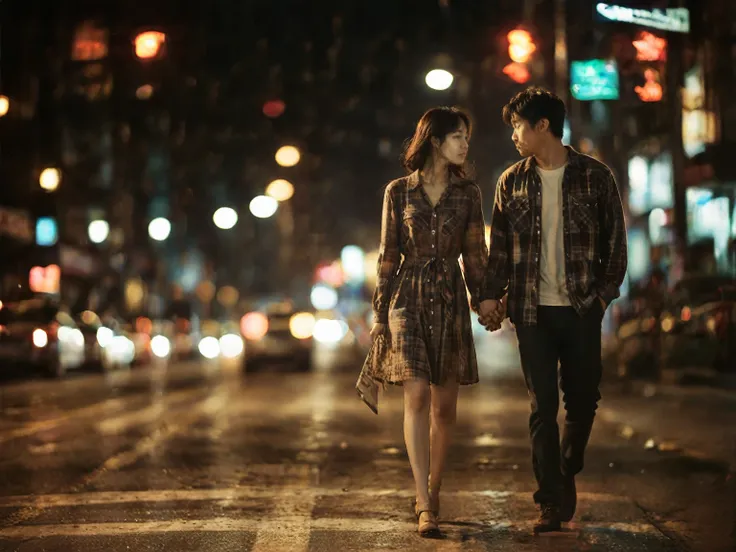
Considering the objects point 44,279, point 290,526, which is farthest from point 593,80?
point 44,279

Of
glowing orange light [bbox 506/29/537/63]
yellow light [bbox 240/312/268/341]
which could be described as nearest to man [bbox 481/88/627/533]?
glowing orange light [bbox 506/29/537/63]

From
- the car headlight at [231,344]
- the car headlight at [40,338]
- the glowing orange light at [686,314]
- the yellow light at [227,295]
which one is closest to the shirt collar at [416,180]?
the glowing orange light at [686,314]

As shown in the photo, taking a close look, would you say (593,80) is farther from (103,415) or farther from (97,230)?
(97,230)

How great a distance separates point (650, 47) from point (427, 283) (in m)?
17.3

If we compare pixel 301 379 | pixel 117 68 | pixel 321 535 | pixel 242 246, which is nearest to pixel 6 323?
pixel 301 379

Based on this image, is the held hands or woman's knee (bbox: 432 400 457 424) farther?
woman's knee (bbox: 432 400 457 424)

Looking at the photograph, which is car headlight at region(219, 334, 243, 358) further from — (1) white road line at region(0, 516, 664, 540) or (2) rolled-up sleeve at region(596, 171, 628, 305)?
(2) rolled-up sleeve at region(596, 171, 628, 305)

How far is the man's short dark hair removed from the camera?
20.9 ft

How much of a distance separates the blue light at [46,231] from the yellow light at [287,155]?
30696mm

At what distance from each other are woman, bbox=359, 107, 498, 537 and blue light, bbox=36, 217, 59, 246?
46354 millimetres

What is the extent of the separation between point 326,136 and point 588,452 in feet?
45.9

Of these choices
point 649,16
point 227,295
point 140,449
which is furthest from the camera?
point 227,295

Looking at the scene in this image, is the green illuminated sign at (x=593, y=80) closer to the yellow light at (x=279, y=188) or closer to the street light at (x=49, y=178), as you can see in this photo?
the yellow light at (x=279, y=188)

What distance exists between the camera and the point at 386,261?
253 inches
